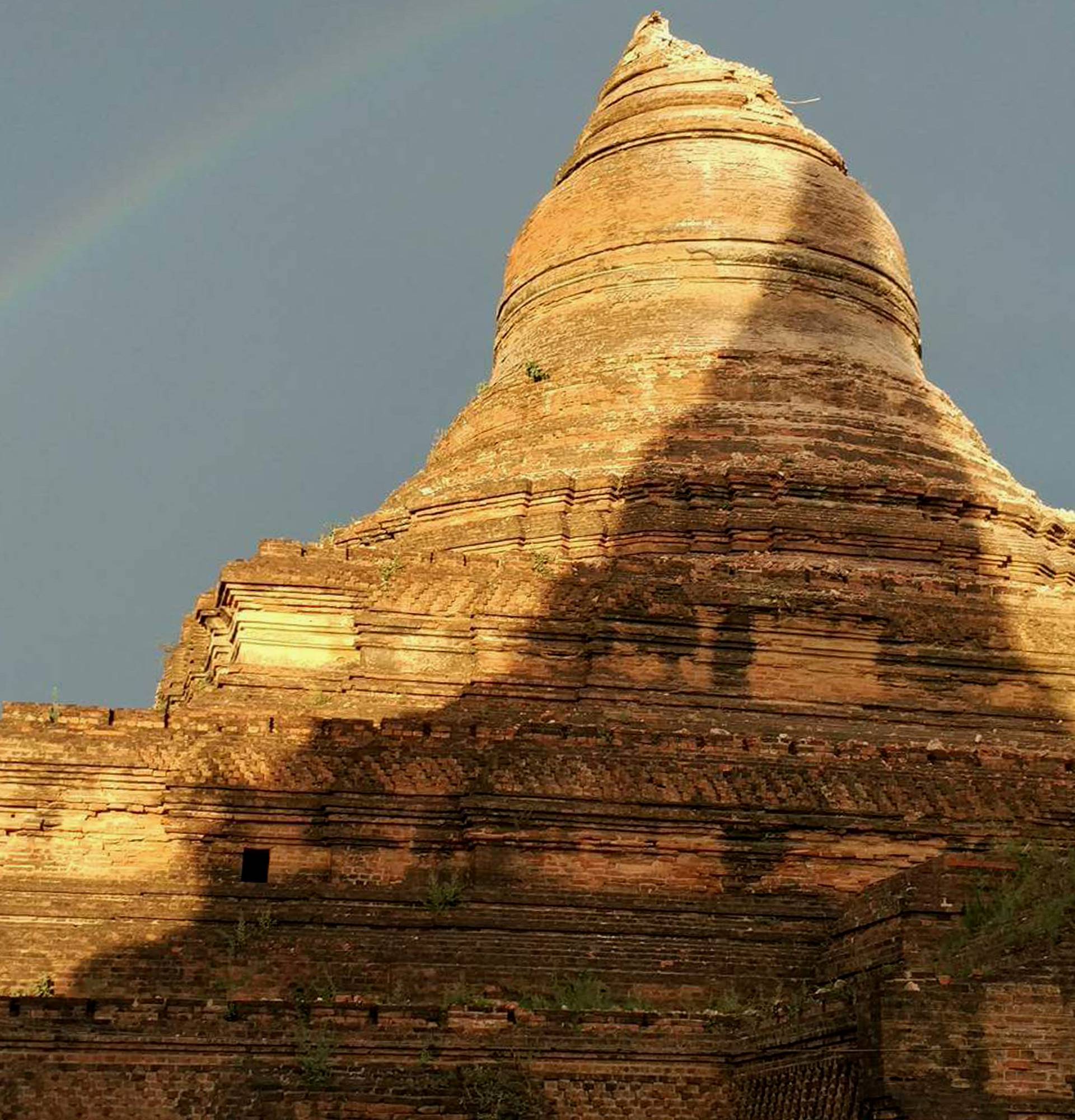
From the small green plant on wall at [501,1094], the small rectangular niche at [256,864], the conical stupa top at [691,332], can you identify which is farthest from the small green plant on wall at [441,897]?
the conical stupa top at [691,332]

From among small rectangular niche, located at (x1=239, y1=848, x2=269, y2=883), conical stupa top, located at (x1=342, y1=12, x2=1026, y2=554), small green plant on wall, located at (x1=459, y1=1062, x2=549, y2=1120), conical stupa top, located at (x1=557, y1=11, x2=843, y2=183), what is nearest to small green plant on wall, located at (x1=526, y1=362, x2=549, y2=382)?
conical stupa top, located at (x1=342, y1=12, x2=1026, y2=554)

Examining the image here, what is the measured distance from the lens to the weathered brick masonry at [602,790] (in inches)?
471

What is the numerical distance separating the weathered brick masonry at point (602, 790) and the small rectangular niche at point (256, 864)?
0.19ft

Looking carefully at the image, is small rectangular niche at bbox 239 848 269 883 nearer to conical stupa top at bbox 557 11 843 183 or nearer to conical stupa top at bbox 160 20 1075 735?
conical stupa top at bbox 160 20 1075 735

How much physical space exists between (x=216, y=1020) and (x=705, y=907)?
4.50 metres

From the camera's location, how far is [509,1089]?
1220 cm

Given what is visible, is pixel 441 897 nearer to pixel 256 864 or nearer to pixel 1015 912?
pixel 256 864

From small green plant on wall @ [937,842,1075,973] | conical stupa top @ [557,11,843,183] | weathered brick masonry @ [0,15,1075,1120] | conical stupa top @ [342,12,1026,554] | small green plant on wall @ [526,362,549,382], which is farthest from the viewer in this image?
conical stupa top @ [557,11,843,183]

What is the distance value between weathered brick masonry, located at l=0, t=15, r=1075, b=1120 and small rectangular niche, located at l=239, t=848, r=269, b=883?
0.06m

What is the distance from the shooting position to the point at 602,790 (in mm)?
14930

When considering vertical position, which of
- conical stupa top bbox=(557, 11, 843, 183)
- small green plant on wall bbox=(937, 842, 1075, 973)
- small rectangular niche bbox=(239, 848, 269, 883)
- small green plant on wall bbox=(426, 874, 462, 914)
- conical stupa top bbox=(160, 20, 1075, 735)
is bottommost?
small green plant on wall bbox=(937, 842, 1075, 973)

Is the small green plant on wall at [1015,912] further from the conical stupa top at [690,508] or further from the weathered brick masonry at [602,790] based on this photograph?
the conical stupa top at [690,508]

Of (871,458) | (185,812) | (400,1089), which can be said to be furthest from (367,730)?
(871,458)

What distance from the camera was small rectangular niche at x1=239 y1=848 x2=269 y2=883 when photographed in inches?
574
